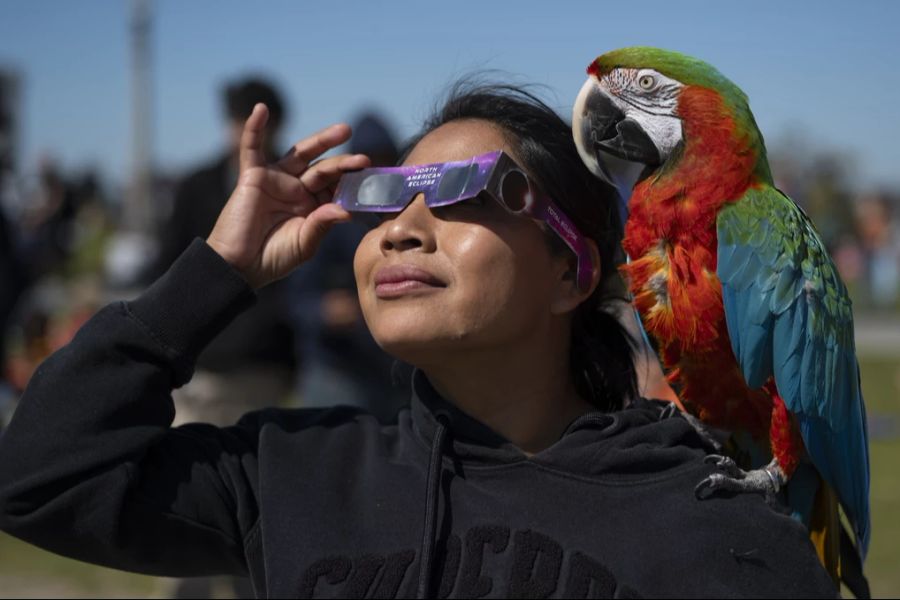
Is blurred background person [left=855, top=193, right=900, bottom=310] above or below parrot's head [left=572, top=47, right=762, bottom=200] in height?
below

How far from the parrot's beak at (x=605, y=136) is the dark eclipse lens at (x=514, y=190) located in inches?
7.3

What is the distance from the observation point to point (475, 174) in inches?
65.2

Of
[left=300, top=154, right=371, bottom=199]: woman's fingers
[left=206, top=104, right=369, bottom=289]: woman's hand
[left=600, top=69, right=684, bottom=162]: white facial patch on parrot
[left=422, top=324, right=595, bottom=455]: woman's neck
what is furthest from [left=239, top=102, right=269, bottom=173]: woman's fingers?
[left=600, top=69, right=684, bottom=162]: white facial patch on parrot

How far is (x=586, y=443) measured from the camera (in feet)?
5.37

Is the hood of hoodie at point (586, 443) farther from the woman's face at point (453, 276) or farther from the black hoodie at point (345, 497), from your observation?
the woman's face at point (453, 276)

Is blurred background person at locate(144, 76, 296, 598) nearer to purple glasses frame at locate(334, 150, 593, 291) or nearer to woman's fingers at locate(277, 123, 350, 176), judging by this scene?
woman's fingers at locate(277, 123, 350, 176)

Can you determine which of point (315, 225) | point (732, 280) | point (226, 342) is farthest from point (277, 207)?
point (226, 342)

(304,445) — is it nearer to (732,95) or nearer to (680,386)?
(680,386)

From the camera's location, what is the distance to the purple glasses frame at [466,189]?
65.2 inches

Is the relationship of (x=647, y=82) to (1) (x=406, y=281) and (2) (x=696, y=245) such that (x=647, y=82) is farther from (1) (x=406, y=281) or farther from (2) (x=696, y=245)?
(1) (x=406, y=281)

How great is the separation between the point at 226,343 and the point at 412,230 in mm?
2387

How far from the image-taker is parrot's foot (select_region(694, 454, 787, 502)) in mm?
1587

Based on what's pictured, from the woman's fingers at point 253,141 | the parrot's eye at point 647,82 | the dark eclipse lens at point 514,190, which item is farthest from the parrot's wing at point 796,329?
the woman's fingers at point 253,141

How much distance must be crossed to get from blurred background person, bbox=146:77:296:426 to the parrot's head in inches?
85.9
